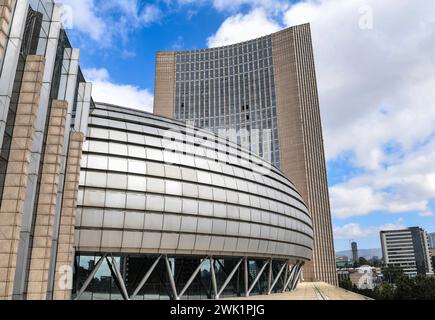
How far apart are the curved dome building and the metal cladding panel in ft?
0.23

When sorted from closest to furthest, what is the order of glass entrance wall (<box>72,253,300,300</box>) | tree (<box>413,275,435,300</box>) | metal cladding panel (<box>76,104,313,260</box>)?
metal cladding panel (<box>76,104,313,260</box>) → glass entrance wall (<box>72,253,300,300</box>) → tree (<box>413,275,435,300</box>)

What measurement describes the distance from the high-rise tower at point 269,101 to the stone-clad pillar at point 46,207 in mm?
84735

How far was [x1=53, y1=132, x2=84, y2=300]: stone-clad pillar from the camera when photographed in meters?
19.3

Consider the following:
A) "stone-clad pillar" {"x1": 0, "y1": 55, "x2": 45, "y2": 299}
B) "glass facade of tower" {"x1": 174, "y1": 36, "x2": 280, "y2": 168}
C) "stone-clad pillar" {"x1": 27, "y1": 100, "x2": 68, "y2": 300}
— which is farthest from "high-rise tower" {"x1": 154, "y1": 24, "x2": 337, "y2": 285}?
"stone-clad pillar" {"x1": 0, "y1": 55, "x2": 45, "y2": 299}

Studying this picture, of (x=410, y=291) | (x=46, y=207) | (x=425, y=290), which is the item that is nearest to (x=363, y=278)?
(x=410, y=291)

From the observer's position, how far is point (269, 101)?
115m

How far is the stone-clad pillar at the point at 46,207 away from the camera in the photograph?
16.7m

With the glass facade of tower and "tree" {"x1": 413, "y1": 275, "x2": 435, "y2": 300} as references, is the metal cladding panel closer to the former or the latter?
"tree" {"x1": 413, "y1": 275, "x2": 435, "y2": 300}

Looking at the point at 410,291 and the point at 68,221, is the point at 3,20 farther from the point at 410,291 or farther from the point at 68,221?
the point at 410,291

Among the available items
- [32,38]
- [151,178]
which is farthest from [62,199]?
[32,38]

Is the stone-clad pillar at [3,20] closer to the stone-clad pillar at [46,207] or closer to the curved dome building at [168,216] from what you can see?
the stone-clad pillar at [46,207]

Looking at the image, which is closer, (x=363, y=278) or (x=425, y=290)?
(x=425, y=290)

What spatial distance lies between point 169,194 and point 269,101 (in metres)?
94.9

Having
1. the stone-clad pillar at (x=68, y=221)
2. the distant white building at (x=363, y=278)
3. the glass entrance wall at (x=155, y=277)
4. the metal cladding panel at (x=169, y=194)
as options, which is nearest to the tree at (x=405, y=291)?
the metal cladding panel at (x=169, y=194)
